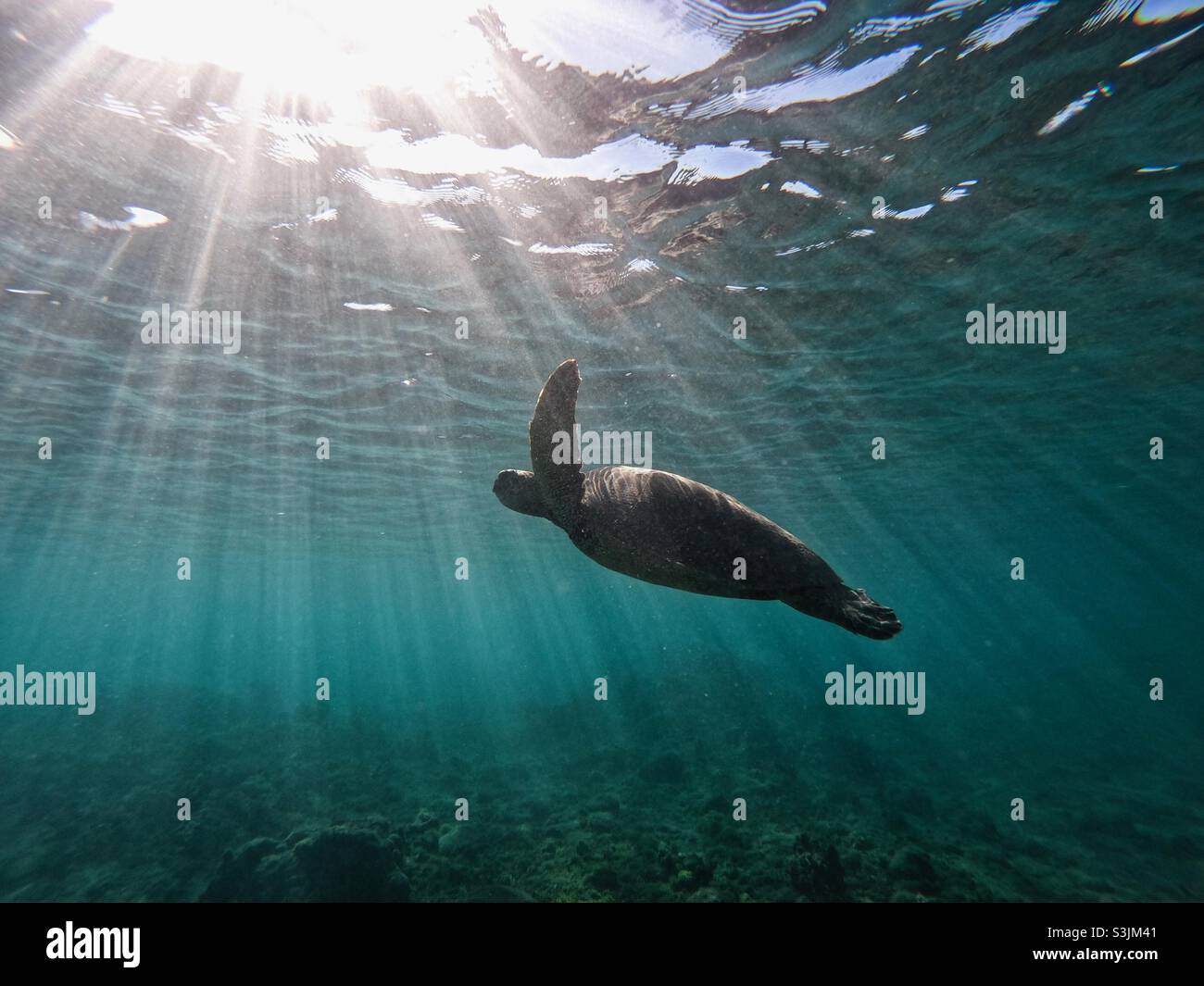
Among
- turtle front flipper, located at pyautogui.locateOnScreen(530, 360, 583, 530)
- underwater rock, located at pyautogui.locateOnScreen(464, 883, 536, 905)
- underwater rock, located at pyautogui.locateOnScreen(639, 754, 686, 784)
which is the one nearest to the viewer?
turtle front flipper, located at pyautogui.locateOnScreen(530, 360, 583, 530)

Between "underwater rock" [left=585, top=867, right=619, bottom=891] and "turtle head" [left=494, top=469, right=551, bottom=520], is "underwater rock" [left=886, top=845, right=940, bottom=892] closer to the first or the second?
"underwater rock" [left=585, top=867, right=619, bottom=891]

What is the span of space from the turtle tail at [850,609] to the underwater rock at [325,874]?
1038 centimetres

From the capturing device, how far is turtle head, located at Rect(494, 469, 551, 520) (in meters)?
6.10

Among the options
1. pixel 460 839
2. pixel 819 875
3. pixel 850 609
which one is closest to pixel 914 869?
pixel 819 875

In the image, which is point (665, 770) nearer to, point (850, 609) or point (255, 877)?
point (255, 877)

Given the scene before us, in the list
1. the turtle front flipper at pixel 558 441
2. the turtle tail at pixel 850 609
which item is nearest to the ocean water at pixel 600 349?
the turtle front flipper at pixel 558 441

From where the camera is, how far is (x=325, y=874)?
1041 cm

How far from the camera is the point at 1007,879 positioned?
40.5 ft

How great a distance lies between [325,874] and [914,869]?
12355mm

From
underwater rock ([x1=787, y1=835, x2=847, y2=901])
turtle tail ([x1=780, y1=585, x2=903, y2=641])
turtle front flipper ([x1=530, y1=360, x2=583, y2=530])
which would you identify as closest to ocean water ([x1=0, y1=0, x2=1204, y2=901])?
underwater rock ([x1=787, y1=835, x2=847, y2=901])

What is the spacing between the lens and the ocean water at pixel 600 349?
6977 mm

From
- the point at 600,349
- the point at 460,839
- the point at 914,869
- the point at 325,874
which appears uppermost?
the point at 600,349

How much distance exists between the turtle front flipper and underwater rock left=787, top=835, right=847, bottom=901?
10278mm

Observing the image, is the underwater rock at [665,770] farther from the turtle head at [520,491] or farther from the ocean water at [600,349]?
the turtle head at [520,491]
